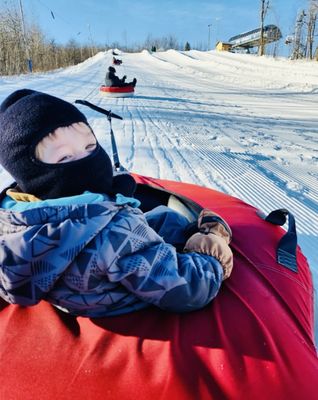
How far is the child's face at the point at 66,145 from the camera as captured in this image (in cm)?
104

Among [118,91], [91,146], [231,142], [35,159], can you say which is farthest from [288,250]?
[118,91]

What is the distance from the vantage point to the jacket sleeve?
987mm

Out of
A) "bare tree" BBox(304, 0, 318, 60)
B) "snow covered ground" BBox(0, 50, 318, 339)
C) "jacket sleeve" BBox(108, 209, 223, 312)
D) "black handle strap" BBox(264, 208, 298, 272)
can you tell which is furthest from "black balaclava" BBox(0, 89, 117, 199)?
"bare tree" BBox(304, 0, 318, 60)

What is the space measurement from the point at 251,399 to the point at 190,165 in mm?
3186

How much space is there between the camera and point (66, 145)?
1079 mm

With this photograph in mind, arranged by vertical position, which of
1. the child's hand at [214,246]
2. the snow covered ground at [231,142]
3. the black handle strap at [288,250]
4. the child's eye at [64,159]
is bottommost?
the snow covered ground at [231,142]

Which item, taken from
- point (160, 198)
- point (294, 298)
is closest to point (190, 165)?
point (160, 198)

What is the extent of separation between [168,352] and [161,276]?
0.19m

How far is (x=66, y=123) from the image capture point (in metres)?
1.09

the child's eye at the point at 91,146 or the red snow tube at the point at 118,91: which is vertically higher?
the child's eye at the point at 91,146

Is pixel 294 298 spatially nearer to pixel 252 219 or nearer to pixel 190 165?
pixel 252 219

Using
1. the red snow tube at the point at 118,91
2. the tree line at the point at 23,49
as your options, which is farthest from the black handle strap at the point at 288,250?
the tree line at the point at 23,49

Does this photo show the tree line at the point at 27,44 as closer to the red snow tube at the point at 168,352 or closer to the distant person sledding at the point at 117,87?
the distant person sledding at the point at 117,87

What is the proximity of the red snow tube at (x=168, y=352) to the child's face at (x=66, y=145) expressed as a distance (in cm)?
45
